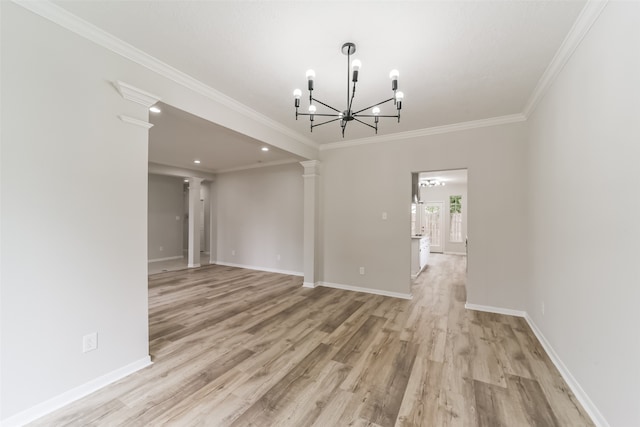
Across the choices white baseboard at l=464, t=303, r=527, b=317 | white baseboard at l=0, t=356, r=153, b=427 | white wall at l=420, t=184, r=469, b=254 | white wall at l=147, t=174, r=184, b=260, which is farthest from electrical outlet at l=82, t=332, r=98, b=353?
white wall at l=420, t=184, r=469, b=254

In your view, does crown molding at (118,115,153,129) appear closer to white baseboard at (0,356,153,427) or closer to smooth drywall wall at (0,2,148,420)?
smooth drywall wall at (0,2,148,420)

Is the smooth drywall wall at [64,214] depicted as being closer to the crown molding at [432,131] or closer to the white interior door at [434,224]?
the crown molding at [432,131]

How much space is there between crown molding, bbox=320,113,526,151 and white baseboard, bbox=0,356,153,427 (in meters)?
4.09

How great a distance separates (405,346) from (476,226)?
2146 millimetres

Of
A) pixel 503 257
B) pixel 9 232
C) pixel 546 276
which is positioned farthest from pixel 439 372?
pixel 9 232

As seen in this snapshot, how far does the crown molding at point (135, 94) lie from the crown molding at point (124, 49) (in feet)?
0.93

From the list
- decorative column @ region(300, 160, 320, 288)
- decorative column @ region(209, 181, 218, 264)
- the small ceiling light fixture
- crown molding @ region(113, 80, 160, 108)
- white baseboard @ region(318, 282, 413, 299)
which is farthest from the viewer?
the small ceiling light fixture

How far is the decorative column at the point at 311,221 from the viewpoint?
15.8 ft

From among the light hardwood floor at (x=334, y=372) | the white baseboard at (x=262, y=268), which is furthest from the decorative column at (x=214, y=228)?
the light hardwood floor at (x=334, y=372)

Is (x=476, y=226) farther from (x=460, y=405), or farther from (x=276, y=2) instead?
(x=276, y=2)

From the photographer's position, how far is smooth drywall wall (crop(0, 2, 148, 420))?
5.12 feet

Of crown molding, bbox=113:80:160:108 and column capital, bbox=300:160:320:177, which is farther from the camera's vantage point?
column capital, bbox=300:160:320:177

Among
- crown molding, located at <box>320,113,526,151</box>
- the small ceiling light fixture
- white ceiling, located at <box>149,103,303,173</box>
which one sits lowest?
the small ceiling light fixture

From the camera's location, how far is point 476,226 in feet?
12.3
